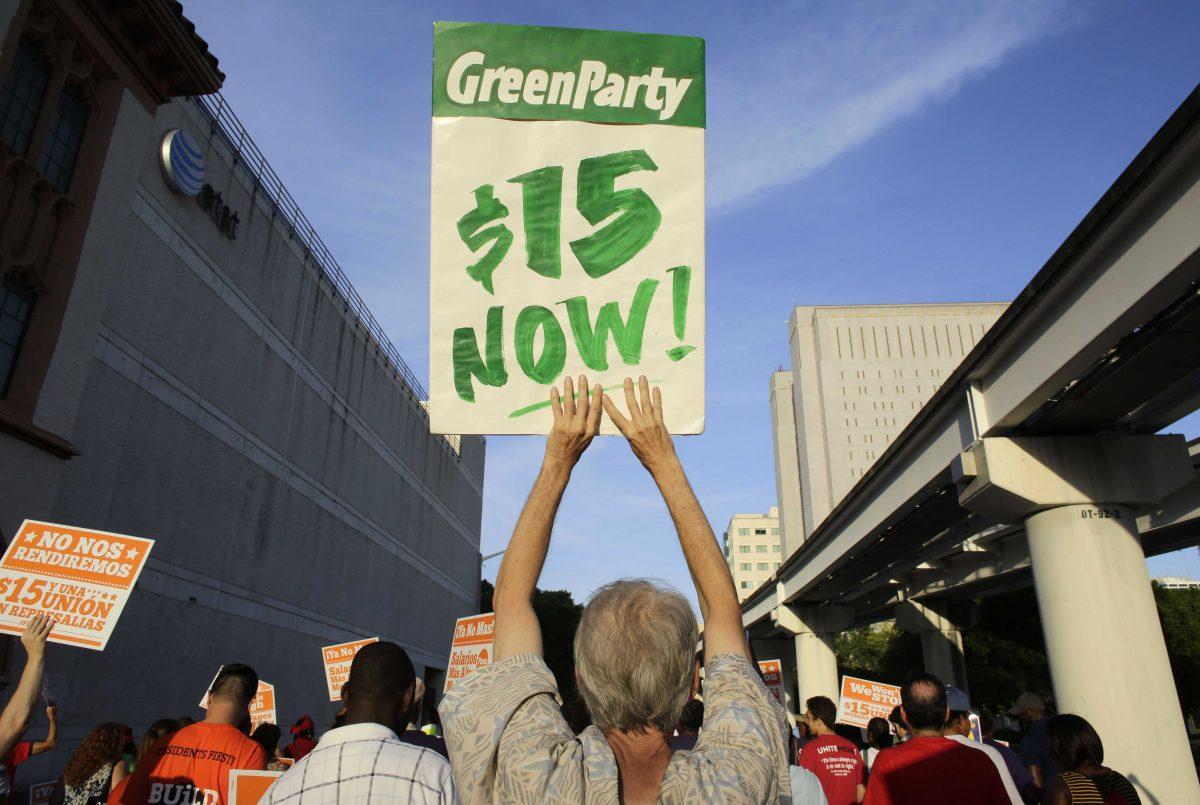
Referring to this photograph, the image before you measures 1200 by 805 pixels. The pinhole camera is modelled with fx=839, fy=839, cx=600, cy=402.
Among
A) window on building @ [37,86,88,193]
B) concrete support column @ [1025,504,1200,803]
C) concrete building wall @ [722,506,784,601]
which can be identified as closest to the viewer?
concrete support column @ [1025,504,1200,803]

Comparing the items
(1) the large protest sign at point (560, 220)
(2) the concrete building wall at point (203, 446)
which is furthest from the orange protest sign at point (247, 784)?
(2) the concrete building wall at point (203, 446)

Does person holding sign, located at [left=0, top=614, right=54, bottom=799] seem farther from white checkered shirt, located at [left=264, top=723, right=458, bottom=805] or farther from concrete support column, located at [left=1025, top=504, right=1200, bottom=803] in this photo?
concrete support column, located at [left=1025, top=504, right=1200, bottom=803]

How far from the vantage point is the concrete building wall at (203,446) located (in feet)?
48.6

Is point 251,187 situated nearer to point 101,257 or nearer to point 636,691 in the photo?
point 101,257

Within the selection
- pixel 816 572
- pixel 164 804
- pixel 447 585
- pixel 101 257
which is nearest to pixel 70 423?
pixel 101 257

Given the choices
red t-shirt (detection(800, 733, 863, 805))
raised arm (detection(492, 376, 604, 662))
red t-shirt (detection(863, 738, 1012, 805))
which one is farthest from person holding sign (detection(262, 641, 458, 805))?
red t-shirt (detection(800, 733, 863, 805))

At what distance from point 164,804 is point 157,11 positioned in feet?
51.1

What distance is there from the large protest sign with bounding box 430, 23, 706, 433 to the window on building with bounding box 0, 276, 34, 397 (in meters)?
13.0

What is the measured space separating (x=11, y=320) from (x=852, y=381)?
10188 cm

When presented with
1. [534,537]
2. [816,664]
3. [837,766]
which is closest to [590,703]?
[534,537]

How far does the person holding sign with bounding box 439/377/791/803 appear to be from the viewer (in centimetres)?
162

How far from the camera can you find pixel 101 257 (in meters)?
15.0

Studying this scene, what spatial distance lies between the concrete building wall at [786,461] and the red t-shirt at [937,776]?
102605 millimetres

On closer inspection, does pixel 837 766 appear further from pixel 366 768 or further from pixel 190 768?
pixel 366 768
